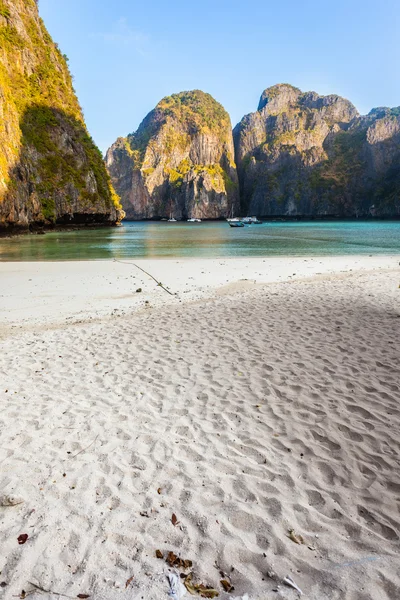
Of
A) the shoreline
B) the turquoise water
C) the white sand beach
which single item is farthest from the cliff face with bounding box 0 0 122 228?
the white sand beach

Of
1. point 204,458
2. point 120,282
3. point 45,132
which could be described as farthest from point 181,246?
point 45,132

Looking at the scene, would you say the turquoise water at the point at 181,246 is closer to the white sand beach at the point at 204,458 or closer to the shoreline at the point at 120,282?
the shoreline at the point at 120,282

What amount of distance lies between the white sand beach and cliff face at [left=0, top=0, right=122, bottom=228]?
50698 millimetres

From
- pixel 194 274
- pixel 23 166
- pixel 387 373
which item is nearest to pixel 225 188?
pixel 23 166

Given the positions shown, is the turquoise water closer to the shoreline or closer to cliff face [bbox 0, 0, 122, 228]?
the shoreline

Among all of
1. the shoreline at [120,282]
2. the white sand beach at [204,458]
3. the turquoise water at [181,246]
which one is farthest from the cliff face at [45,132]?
the white sand beach at [204,458]

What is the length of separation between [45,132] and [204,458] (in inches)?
3059

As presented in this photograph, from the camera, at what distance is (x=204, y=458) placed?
3.66m

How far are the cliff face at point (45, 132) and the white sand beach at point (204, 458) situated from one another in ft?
166

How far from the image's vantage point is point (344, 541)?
2.64 m

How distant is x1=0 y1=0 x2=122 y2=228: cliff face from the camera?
2224 inches

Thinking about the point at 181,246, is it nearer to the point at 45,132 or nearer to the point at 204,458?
the point at 204,458

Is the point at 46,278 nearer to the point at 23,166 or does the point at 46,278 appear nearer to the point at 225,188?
the point at 23,166

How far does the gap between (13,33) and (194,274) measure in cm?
7723
